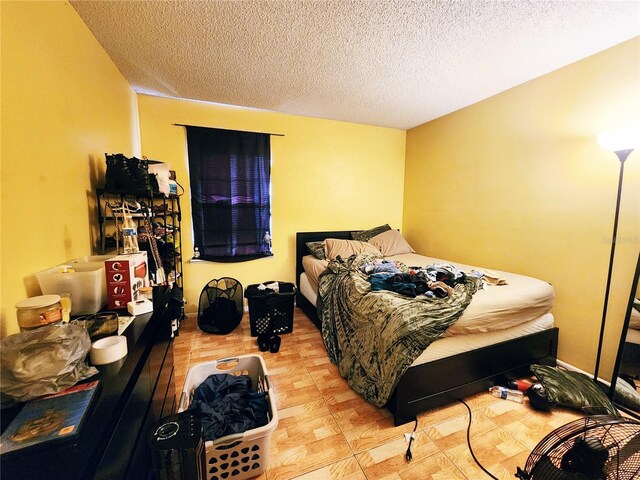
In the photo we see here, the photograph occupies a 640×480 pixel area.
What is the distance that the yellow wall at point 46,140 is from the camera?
1015 mm

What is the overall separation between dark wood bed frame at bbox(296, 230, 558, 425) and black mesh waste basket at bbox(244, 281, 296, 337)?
52.5 inches

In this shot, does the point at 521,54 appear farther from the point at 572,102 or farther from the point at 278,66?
the point at 278,66

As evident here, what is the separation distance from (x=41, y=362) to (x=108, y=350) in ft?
0.64

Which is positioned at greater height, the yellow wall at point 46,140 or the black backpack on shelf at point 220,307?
the yellow wall at point 46,140

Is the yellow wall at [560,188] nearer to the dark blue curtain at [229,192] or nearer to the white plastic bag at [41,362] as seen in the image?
the dark blue curtain at [229,192]

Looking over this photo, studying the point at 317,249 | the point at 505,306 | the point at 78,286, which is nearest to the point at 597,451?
the point at 505,306

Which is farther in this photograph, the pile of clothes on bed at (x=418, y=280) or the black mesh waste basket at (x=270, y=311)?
the black mesh waste basket at (x=270, y=311)

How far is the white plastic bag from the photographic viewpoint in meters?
0.66

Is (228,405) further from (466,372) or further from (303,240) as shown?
(303,240)

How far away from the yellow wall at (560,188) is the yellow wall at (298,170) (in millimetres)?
981

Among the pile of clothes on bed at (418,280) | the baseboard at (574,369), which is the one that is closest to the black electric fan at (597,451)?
the pile of clothes on bed at (418,280)

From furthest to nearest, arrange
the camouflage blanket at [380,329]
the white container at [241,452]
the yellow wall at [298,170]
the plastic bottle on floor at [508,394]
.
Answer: the yellow wall at [298,170] → the plastic bottle on floor at [508,394] → the camouflage blanket at [380,329] → the white container at [241,452]

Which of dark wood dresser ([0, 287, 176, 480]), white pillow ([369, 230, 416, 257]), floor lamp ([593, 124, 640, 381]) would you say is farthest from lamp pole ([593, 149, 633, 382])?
dark wood dresser ([0, 287, 176, 480])

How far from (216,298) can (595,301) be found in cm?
328
